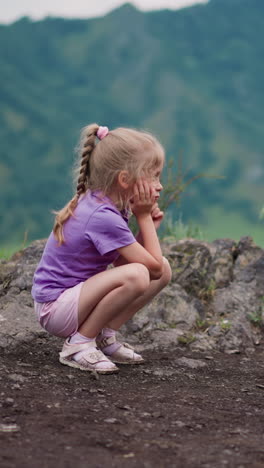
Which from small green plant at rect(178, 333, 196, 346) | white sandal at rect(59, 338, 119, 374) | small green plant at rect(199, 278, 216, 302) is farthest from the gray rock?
small green plant at rect(199, 278, 216, 302)

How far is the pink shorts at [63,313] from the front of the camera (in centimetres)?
352

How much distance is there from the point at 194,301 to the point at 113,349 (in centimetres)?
145

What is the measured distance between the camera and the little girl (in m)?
3.44

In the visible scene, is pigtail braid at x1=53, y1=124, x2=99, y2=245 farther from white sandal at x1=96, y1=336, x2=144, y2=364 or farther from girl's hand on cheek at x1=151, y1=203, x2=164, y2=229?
white sandal at x1=96, y1=336, x2=144, y2=364

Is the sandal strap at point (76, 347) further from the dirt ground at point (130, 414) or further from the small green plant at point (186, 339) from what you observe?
the small green plant at point (186, 339)

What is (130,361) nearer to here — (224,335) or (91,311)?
(91,311)

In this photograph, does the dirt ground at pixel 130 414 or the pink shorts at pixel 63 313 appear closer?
the dirt ground at pixel 130 414

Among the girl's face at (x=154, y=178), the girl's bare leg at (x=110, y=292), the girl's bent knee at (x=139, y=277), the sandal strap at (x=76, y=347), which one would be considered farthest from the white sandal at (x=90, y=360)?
the girl's face at (x=154, y=178)

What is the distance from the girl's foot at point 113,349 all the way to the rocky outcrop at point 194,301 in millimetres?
572

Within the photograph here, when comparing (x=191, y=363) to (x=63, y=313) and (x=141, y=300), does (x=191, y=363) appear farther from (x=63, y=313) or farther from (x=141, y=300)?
(x=63, y=313)

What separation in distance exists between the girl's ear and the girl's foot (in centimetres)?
87

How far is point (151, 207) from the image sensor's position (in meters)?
3.59

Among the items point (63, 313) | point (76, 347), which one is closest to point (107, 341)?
point (76, 347)

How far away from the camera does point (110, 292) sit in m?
3.48
